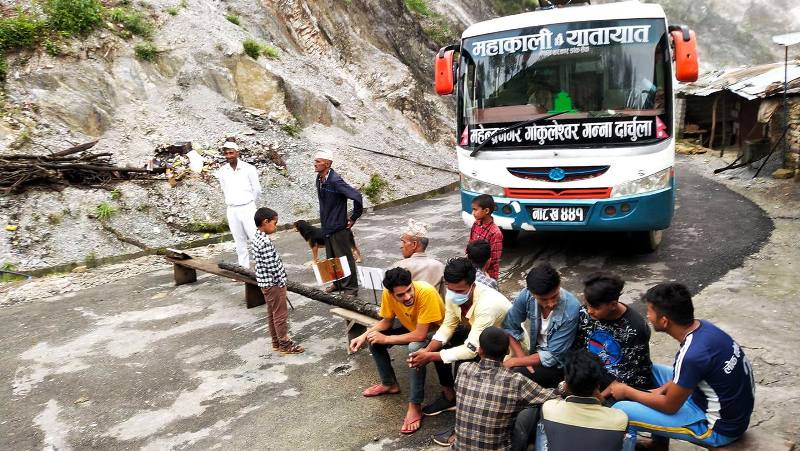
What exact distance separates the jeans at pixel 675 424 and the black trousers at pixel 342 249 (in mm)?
4118

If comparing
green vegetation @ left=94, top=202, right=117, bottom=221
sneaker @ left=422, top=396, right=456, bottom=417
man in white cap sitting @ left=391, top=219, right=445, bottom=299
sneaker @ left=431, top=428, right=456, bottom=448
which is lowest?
sneaker @ left=431, top=428, right=456, bottom=448

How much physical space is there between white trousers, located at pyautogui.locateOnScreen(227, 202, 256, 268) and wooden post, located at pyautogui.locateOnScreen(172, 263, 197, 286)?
0.99m

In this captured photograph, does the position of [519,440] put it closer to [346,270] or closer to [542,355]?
[542,355]

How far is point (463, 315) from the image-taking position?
4.23 metres

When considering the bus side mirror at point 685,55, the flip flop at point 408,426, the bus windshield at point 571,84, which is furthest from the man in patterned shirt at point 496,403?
the bus side mirror at point 685,55

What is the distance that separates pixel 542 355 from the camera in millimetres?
3916

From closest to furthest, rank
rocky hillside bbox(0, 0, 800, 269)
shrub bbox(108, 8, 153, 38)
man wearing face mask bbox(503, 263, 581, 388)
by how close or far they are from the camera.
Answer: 1. man wearing face mask bbox(503, 263, 581, 388)
2. rocky hillside bbox(0, 0, 800, 269)
3. shrub bbox(108, 8, 153, 38)

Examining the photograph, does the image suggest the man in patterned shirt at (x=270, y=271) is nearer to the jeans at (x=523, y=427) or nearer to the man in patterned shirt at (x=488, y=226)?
the man in patterned shirt at (x=488, y=226)

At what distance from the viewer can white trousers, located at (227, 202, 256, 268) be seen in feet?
25.8

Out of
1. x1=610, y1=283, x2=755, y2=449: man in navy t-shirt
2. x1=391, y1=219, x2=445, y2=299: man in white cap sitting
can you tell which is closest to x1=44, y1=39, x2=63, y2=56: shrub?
x1=391, y1=219, x2=445, y2=299: man in white cap sitting

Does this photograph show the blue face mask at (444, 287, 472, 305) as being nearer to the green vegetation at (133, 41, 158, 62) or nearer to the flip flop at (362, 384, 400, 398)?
the flip flop at (362, 384, 400, 398)

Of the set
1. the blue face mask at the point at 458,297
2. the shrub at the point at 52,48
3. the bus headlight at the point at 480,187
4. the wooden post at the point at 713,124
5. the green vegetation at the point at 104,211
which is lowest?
the blue face mask at the point at 458,297

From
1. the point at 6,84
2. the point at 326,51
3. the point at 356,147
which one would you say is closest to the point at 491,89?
the point at 356,147

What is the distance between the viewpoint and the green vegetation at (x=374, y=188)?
14.1 m
